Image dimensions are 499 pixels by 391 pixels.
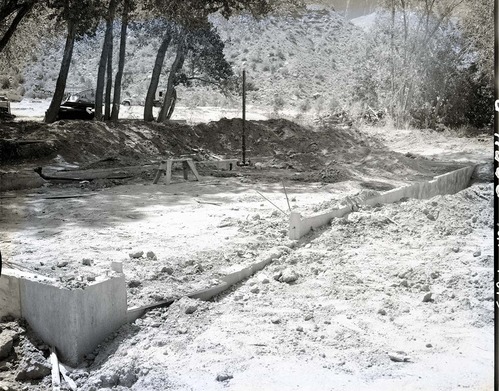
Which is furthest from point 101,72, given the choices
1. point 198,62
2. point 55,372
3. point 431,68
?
point 55,372

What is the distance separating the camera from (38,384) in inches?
184

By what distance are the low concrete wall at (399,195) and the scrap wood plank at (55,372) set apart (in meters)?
3.74

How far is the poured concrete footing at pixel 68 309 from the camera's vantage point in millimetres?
4906

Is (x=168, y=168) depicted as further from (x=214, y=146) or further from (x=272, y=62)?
(x=272, y=62)

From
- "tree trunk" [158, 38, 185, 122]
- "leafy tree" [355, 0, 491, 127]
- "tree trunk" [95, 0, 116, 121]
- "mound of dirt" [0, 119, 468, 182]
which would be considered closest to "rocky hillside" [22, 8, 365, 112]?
"leafy tree" [355, 0, 491, 127]

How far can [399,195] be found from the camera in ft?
34.5

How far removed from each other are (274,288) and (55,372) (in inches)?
91.0

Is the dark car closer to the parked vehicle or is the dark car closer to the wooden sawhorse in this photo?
the parked vehicle

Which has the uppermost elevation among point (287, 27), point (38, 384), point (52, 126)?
point (287, 27)

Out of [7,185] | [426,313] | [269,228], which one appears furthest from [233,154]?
[426,313]

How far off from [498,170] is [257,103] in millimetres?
31787

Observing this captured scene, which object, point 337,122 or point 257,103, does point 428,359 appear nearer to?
point 337,122

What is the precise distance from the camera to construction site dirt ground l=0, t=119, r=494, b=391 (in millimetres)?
4547

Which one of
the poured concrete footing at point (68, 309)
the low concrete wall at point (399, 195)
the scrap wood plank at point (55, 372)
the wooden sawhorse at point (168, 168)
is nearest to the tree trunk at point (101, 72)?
the wooden sawhorse at point (168, 168)
